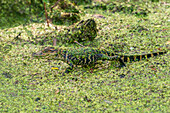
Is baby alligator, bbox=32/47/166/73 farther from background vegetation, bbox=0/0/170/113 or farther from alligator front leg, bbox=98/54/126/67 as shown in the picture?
background vegetation, bbox=0/0/170/113

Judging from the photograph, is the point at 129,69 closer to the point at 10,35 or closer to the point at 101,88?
the point at 101,88

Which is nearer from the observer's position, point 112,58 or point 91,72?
point 91,72

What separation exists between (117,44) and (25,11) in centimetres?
274

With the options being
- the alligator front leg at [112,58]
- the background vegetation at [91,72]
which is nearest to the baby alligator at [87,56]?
the alligator front leg at [112,58]

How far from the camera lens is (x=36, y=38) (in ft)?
14.7

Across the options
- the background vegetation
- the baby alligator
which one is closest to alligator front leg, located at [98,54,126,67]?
the baby alligator

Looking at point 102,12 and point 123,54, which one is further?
point 102,12

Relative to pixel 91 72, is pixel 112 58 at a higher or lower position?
higher

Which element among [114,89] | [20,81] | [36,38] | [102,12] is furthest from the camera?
[102,12]

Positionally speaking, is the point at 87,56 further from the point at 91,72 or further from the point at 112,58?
the point at 112,58

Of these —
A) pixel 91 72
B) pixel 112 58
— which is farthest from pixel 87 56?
pixel 112 58

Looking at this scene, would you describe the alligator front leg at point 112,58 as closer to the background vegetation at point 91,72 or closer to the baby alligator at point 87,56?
the baby alligator at point 87,56

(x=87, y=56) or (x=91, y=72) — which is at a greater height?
(x=87, y=56)

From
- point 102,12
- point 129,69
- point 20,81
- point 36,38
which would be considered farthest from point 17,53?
point 102,12
